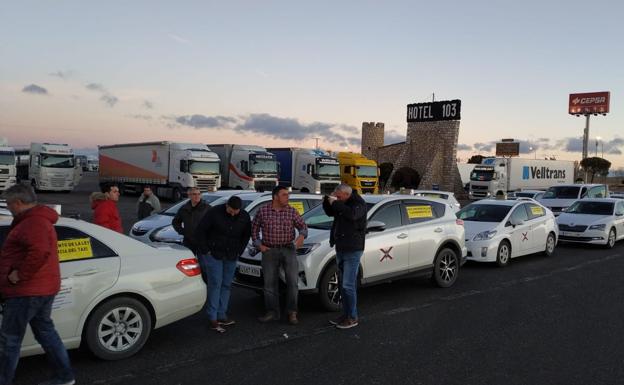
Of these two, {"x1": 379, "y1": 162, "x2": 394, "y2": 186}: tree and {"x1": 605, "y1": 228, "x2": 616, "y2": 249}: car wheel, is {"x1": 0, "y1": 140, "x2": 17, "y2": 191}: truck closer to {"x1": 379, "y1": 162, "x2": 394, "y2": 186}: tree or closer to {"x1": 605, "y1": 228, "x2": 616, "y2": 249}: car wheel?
{"x1": 379, "y1": 162, "x2": 394, "y2": 186}: tree

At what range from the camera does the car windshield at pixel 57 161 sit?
3256 cm

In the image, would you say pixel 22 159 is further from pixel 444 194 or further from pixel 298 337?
pixel 298 337

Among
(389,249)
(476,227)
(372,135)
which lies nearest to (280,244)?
(389,249)

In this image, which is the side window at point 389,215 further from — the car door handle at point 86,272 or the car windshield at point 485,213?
the car windshield at point 485,213

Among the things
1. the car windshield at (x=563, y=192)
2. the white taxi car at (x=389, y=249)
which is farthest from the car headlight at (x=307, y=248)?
the car windshield at (x=563, y=192)

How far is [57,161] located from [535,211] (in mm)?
29070

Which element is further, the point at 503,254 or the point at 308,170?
the point at 308,170

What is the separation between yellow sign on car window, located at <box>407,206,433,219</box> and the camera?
8.55 m

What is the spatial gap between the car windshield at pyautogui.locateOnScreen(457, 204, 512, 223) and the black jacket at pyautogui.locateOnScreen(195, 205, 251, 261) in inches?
292

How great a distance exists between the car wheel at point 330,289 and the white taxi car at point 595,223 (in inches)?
403

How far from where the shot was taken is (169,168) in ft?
98.5

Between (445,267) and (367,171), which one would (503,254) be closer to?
(445,267)

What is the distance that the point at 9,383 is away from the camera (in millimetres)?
4227

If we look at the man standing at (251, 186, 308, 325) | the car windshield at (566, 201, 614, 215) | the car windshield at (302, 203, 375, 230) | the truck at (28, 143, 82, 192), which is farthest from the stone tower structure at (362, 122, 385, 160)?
the man standing at (251, 186, 308, 325)
